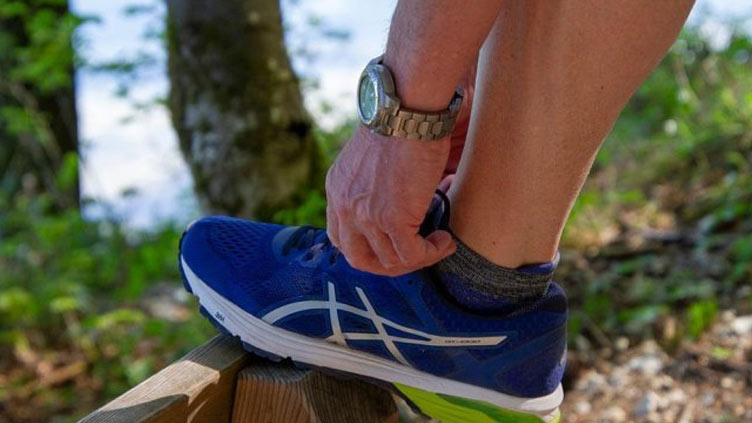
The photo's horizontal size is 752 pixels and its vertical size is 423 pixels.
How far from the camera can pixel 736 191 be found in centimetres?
360

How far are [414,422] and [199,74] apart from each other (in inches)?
51.0

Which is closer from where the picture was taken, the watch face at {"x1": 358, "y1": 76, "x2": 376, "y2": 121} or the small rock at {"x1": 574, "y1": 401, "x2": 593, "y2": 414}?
the watch face at {"x1": 358, "y1": 76, "x2": 376, "y2": 121}

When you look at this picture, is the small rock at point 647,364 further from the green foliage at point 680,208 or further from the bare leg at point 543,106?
the bare leg at point 543,106

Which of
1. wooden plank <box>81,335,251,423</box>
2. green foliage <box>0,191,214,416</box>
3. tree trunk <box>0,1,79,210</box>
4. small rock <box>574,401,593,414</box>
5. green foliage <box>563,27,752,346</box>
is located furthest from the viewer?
tree trunk <box>0,1,79,210</box>

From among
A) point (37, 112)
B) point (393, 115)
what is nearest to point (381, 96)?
point (393, 115)

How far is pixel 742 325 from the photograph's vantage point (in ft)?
8.85

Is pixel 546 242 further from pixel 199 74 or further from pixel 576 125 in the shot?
pixel 199 74

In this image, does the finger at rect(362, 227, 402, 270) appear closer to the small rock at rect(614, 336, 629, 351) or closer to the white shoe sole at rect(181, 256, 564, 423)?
the white shoe sole at rect(181, 256, 564, 423)

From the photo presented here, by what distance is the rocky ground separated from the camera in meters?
2.24

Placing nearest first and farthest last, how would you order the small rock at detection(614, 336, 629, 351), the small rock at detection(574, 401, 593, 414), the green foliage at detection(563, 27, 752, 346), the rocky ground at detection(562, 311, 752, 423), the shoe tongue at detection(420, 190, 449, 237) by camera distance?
the shoe tongue at detection(420, 190, 449, 237) < the rocky ground at detection(562, 311, 752, 423) < the small rock at detection(574, 401, 593, 414) < the small rock at detection(614, 336, 629, 351) < the green foliage at detection(563, 27, 752, 346)

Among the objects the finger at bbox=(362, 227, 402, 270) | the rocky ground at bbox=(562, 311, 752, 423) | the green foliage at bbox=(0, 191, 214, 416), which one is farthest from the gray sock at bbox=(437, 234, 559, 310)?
the green foliage at bbox=(0, 191, 214, 416)

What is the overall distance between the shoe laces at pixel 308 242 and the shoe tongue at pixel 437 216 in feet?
0.50

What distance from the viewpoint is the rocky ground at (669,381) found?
224cm

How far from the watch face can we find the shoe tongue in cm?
19
